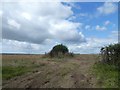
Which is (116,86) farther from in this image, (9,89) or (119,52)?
(119,52)

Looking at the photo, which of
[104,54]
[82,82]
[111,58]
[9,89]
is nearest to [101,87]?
[82,82]

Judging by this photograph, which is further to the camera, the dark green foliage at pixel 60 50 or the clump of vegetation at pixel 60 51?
the dark green foliage at pixel 60 50

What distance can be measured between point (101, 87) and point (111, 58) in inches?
393

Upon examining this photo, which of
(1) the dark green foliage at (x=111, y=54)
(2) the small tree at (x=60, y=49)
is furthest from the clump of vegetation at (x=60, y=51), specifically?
(1) the dark green foliage at (x=111, y=54)

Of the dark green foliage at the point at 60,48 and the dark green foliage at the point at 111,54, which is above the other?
the dark green foliage at the point at 60,48

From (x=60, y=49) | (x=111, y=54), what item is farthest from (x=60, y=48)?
(x=111, y=54)

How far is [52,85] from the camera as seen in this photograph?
13758 millimetres

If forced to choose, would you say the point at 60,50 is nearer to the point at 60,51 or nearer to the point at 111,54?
the point at 60,51

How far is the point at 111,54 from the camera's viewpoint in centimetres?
2261

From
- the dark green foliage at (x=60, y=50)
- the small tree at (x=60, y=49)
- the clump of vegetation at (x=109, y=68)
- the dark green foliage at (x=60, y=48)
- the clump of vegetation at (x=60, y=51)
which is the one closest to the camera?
the clump of vegetation at (x=109, y=68)

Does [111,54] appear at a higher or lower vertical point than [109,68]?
higher

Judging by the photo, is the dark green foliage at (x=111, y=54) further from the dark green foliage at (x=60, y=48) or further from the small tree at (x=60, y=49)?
the dark green foliage at (x=60, y=48)

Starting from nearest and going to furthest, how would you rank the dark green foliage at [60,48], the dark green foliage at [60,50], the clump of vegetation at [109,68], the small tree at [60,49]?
the clump of vegetation at [109,68] → the dark green foliage at [60,50] → the small tree at [60,49] → the dark green foliage at [60,48]

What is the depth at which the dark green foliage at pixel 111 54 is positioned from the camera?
21172 mm
